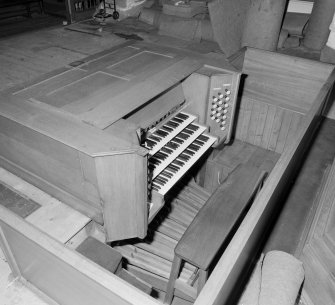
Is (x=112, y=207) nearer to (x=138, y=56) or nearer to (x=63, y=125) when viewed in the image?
(x=63, y=125)

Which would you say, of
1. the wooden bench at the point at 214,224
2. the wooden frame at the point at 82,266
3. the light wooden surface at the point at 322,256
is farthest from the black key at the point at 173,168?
the light wooden surface at the point at 322,256

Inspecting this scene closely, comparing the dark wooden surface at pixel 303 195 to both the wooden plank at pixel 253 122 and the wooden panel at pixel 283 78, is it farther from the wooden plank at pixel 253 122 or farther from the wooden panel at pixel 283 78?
the wooden plank at pixel 253 122

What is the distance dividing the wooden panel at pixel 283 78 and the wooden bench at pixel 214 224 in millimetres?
1811

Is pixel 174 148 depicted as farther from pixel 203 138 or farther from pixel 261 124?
pixel 261 124

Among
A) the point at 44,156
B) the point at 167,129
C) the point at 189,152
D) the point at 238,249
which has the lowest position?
the point at 189,152

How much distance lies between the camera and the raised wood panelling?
400 cm

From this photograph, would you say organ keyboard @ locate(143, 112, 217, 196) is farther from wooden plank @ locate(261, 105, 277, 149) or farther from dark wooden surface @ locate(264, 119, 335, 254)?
wooden plank @ locate(261, 105, 277, 149)

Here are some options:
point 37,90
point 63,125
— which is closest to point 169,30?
point 37,90

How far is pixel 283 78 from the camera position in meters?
3.96

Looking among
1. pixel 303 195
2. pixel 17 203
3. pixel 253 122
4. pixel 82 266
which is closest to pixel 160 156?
pixel 17 203

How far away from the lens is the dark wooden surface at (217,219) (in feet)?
6.31

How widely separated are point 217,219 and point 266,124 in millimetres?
2396

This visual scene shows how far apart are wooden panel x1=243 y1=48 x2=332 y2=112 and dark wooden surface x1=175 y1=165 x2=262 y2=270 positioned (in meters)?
1.82

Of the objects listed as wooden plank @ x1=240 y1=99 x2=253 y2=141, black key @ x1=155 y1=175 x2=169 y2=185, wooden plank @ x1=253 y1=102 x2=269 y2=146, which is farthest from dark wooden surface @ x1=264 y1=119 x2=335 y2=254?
black key @ x1=155 y1=175 x2=169 y2=185
